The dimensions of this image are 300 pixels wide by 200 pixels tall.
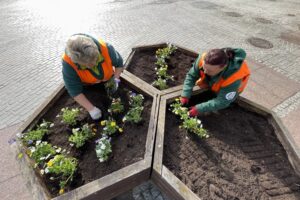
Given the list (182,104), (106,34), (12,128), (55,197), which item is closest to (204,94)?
(182,104)

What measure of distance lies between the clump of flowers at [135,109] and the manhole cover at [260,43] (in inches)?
191

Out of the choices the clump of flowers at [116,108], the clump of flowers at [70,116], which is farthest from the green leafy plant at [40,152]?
the clump of flowers at [116,108]

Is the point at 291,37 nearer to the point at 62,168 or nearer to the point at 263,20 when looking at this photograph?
the point at 263,20

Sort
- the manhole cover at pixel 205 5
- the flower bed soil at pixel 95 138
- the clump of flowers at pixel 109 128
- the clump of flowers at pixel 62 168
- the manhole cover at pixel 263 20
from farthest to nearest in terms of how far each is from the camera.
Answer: the manhole cover at pixel 205 5 → the manhole cover at pixel 263 20 → the clump of flowers at pixel 109 128 → the flower bed soil at pixel 95 138 → the clump of flowers at pixel 62 168

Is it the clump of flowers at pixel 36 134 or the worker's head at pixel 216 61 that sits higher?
the worker's head at pixel 216 61

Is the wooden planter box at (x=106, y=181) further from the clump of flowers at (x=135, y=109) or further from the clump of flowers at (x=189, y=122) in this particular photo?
the clump of flowers at (x=189, y=122)

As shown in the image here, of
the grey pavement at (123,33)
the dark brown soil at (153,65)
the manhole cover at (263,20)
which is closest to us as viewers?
the dark brown soil at (153,65)

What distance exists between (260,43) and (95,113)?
18.6ft

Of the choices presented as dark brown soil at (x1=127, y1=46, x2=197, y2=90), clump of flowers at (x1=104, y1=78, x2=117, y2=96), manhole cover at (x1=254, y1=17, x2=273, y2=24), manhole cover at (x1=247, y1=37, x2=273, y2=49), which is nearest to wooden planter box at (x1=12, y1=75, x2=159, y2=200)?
clump of flowers at (x1=104, y1=78, x2=117, y2=96)

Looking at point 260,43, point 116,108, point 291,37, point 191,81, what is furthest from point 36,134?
point 291,37

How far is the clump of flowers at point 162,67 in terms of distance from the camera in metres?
3.05

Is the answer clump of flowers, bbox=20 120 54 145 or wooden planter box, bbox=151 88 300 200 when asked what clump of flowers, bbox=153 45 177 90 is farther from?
clump of flowers, bbox=20 120 54 145

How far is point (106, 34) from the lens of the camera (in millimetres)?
6211

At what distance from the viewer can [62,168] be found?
194 centimetres
